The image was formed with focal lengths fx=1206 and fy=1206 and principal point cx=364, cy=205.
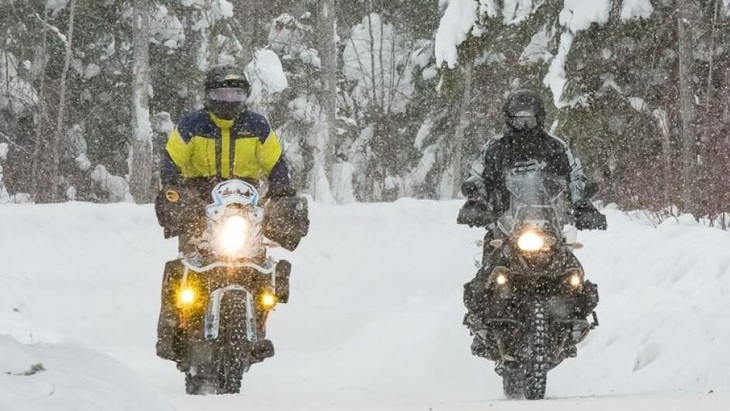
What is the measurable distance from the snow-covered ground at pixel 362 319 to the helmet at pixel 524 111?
1.71 m

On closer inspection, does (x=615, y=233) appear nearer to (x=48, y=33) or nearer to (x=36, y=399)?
(x=36, y=399)

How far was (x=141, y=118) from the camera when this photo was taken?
2133cm

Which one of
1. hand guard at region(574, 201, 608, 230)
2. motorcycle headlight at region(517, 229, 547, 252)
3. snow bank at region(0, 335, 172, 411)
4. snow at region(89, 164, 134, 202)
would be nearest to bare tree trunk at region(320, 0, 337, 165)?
snow at region(89, 164, 134, 202)

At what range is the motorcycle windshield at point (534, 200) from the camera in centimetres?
695

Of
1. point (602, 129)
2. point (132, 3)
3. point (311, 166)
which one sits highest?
point (132, 3)

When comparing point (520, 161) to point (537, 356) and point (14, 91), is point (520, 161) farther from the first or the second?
point (14, 91)

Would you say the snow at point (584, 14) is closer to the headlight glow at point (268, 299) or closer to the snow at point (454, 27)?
the snow at point (454, 27)

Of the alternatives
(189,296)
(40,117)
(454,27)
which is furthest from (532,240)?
(40,117)

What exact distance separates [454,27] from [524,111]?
42.1 feet

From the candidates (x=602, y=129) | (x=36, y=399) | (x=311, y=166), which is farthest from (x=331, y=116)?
(x=36, y=399)

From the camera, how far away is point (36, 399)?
356cm

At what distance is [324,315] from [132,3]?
40.5ft

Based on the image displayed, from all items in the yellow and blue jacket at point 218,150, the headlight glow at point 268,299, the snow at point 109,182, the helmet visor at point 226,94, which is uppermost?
the helmet visor at point 226,94

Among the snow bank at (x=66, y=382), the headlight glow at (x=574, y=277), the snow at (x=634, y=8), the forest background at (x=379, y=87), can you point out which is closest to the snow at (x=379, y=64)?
the forest background at (x=379, y=87)
